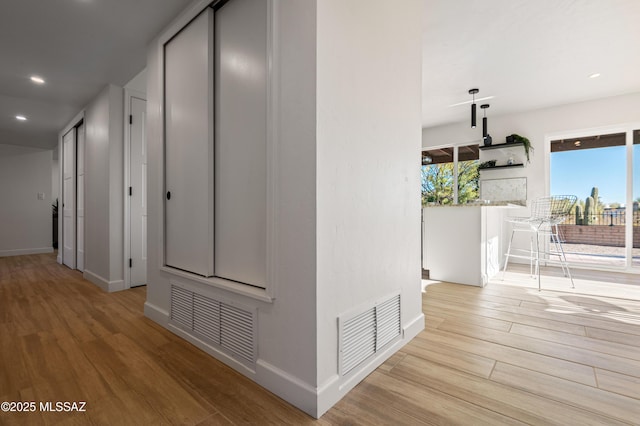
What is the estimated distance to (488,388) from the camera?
54.3 inches

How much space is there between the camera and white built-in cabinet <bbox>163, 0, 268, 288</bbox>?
157 centimetres

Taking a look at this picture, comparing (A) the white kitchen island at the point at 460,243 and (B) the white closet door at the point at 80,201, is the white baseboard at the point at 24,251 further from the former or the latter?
(A) the white kitchen island at the point at 460,243

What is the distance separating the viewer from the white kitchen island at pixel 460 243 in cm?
328

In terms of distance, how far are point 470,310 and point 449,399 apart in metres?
1.38

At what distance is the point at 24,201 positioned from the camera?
6.09 meters

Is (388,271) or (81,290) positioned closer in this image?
(388,271)

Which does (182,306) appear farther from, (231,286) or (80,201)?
(80,201)

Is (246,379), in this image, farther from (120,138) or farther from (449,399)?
(120,138)

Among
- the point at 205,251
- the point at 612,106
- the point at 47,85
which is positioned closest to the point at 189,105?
the point at 205,251

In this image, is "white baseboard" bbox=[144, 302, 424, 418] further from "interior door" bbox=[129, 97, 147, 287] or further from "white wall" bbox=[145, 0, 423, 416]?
"interior door" bbox=[129, 97, 147, 287]

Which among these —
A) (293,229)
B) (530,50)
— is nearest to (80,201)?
(293,229)

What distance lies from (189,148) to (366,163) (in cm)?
126

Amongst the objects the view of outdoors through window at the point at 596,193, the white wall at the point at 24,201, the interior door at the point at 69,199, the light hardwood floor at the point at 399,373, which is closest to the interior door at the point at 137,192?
the light hardwood floor at the point at 399,373

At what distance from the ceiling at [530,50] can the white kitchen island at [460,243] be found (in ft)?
5.48
